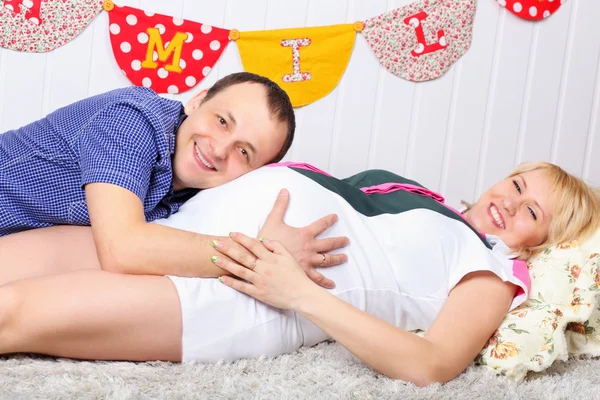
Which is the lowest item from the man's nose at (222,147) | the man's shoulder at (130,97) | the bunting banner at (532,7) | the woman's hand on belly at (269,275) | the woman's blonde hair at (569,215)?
the woman's hand on belly at (269,275)

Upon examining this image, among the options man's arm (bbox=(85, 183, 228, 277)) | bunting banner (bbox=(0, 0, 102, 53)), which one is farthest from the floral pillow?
bunting banner (bbox=(0, 0, 102, 53))

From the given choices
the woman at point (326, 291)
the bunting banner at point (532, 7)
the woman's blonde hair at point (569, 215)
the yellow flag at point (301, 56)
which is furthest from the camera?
the bunting banner at point (532, 7)

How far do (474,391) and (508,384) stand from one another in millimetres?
104

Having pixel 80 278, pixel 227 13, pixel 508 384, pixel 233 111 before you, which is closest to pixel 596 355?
pixel 508 384

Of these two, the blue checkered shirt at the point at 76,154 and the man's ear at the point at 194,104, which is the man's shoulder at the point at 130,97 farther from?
the man's ear at the point at 194,104

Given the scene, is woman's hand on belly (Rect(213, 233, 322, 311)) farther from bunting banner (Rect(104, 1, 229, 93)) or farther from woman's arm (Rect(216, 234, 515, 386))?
bunting banner (Rect(104, 1, 229, 93))

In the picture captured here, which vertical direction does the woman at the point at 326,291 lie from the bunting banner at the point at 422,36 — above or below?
below

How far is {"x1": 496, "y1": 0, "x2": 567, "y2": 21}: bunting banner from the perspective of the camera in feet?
8.05

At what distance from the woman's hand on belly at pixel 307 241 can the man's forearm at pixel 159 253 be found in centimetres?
11

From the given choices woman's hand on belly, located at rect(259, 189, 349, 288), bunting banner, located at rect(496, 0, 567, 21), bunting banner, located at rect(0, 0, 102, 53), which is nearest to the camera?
woman's hand on belly, located at rect(259, 189, 349, 288)

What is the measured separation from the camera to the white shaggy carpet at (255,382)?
41.1 inches

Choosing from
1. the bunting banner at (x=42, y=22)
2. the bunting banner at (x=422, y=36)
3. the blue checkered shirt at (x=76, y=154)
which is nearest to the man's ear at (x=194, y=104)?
the blue checkered shirt at (x=76, y=154)

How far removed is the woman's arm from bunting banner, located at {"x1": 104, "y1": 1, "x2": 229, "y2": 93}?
116 cm

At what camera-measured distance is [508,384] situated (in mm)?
1299
